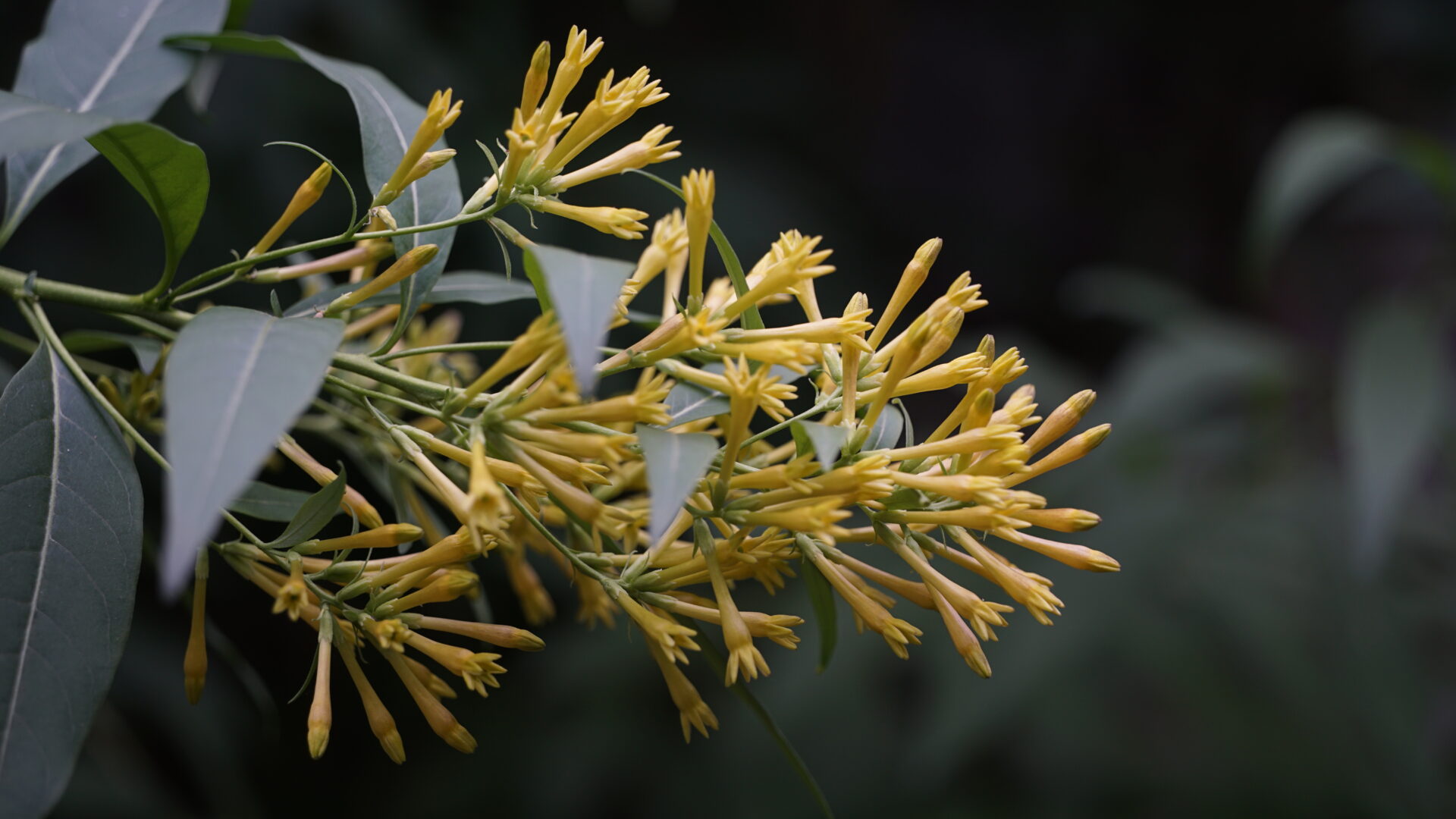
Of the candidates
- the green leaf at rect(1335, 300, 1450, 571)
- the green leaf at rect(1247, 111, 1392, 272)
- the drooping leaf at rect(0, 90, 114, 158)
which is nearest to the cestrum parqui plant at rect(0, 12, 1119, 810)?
the drooping leaf at rect(0, 90, 114, 158)

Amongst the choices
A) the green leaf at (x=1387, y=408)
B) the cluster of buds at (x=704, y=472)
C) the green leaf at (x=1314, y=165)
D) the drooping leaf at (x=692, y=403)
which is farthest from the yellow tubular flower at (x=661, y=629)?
the green leaf at (x=1314, y=165)

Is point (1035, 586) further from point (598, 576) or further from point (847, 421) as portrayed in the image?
point (598, 576)

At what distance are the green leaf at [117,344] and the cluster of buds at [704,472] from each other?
189 millimetres

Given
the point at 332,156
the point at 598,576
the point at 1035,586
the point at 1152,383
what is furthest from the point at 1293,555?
the point at 332,156

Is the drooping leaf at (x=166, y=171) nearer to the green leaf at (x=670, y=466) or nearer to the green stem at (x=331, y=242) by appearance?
the green stem at (x=331, y=242)

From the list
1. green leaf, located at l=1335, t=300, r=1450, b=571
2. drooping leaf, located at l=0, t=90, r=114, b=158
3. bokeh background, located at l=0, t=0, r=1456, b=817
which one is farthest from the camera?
bokeh background, located at l=0, t=0, r=1456, b=817

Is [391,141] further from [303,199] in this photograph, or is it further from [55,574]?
[55,574]

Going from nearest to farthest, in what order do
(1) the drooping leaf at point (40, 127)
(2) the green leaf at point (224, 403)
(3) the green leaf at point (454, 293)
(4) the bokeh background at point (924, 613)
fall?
(2) the green leaf at point (224, 403) < (1) the drooping leaf at point (40, 127) < (3) the green leaf at point (454, 293) < (4) the bokeh background at point (924, 613)

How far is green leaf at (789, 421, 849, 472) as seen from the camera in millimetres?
496

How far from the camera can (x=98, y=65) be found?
32.2 inches

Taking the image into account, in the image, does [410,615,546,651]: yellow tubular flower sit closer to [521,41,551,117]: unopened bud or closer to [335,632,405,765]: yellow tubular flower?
[335,632,405,765]: yellow tubular flower

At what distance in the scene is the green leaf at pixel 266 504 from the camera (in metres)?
0.63

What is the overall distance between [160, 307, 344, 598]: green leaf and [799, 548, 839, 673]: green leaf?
307 millimetres

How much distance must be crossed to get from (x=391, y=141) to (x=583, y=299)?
1.30 feet
